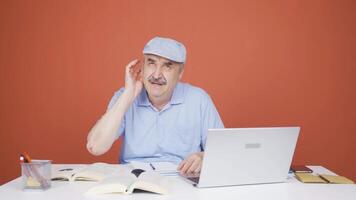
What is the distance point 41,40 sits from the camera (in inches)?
128

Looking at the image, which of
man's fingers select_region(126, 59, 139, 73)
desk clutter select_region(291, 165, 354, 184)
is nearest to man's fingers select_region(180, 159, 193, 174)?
desk clutter select_region(291, 165, 354, 184)

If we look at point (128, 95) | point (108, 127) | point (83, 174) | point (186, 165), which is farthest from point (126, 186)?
point (128, 95)

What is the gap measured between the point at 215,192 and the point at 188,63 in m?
1.83

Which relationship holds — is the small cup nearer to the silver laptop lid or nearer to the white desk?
the white desk

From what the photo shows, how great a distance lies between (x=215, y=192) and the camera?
1.55 meters

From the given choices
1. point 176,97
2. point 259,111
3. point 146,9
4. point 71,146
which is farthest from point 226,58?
point 71,146

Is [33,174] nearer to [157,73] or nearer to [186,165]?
[186,165]

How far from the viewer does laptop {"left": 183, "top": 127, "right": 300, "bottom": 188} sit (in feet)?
5.10

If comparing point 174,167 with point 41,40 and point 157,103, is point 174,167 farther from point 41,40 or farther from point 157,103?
point 41,40

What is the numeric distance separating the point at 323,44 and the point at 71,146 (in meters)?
1.98

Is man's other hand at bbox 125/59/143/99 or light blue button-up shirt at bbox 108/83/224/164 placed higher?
man's other hand at bbox 125/59/143/99

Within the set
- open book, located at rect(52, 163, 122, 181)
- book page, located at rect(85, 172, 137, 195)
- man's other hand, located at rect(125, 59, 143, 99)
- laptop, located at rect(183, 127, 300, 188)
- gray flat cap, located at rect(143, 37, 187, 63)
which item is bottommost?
open book, located at rect(52, 163, 122, 181)

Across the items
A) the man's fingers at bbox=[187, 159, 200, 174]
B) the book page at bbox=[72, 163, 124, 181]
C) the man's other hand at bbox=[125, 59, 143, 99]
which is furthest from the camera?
the man's other hand at bbox=[125, 59, 143, 99]

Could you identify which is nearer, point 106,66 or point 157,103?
point 157,103
